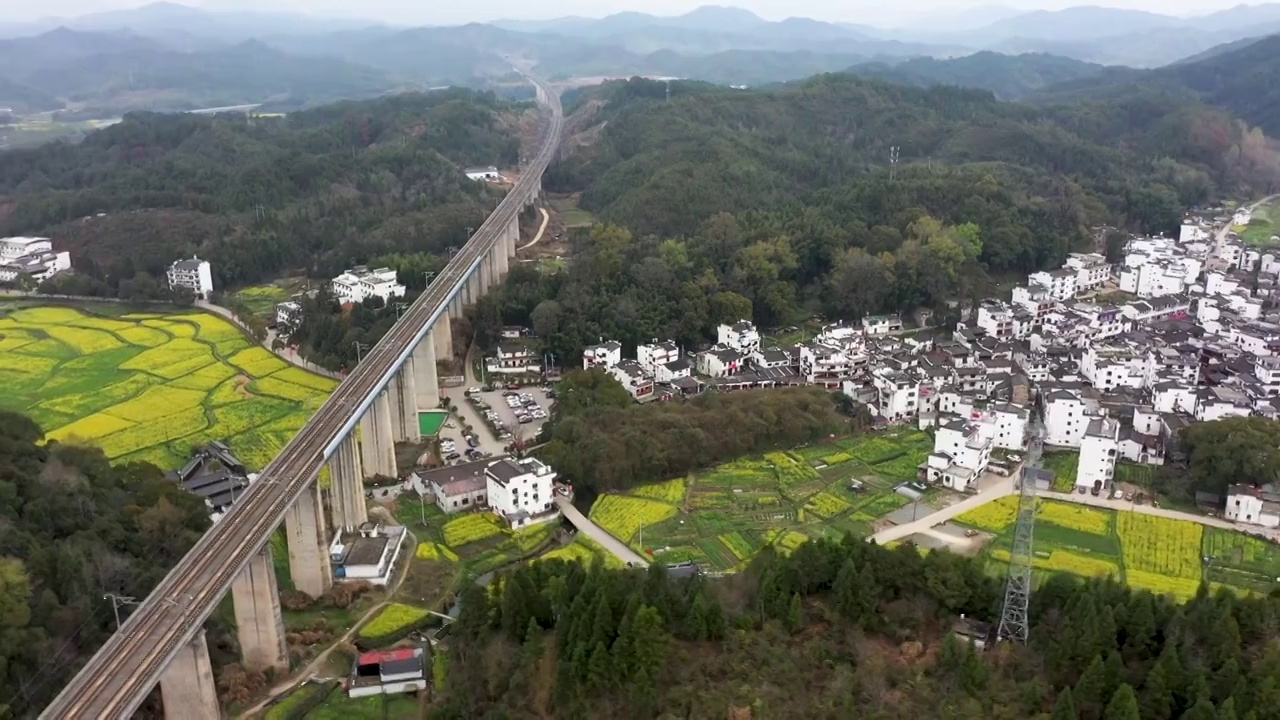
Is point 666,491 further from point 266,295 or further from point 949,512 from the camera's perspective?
point 266,295

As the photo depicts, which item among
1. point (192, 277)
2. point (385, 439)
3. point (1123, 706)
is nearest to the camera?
point (1123, 706)

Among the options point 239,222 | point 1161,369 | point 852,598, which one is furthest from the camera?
point 239,222

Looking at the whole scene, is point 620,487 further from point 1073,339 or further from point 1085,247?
point 1085,247

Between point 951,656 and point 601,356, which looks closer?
point 951,656

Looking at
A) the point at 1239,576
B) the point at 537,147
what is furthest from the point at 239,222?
the point at 1239,576

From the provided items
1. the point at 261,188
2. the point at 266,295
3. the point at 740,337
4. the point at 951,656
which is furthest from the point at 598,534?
the point at 261,188

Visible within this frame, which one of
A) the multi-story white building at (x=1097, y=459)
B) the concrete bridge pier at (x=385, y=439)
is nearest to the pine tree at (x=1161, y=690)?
the multi-story white building at (x=1097, y=459)
